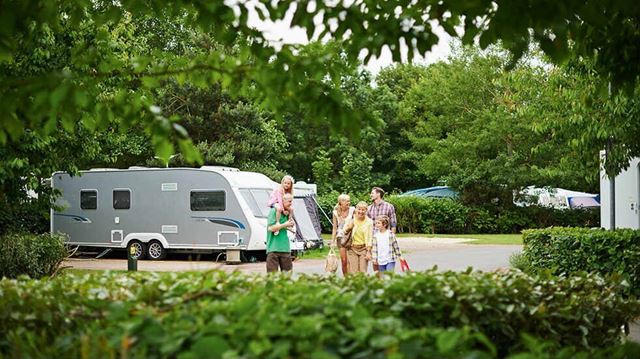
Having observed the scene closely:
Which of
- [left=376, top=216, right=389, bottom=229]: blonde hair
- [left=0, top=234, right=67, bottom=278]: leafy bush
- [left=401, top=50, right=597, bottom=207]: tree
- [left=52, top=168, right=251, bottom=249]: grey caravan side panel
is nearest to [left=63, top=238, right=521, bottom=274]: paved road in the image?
[left=52, top=168, right=251, bottom=249]: grey caravan side panel

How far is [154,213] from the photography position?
22.6 meters

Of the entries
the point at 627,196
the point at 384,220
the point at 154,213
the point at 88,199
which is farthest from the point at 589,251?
the point at 88,199

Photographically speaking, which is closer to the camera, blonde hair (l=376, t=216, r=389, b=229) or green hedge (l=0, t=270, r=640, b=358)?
green hedge (l=0, t=270, r=640, b=358)

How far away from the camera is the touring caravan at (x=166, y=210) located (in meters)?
21.6

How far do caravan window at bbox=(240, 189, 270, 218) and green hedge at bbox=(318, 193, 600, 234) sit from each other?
16.5 meters

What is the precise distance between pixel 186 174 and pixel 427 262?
658 centimetres

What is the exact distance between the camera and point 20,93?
3.85 m

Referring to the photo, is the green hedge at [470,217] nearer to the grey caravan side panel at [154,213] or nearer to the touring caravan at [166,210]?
the touring caravan at [166,210]

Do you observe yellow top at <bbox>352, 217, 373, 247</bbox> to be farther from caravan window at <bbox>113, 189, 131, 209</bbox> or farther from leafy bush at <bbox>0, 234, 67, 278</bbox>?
caravan window at <bbox>113, 189, 131, 209</bbox>

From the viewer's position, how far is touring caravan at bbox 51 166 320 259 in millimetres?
21586

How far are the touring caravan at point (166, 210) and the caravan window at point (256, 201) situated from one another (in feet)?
0.09

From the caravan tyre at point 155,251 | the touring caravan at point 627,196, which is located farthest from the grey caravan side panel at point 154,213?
the touring caravan at point 627,196

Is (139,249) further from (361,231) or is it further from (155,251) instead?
(361,231)

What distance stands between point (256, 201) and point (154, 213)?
2.84 metres
